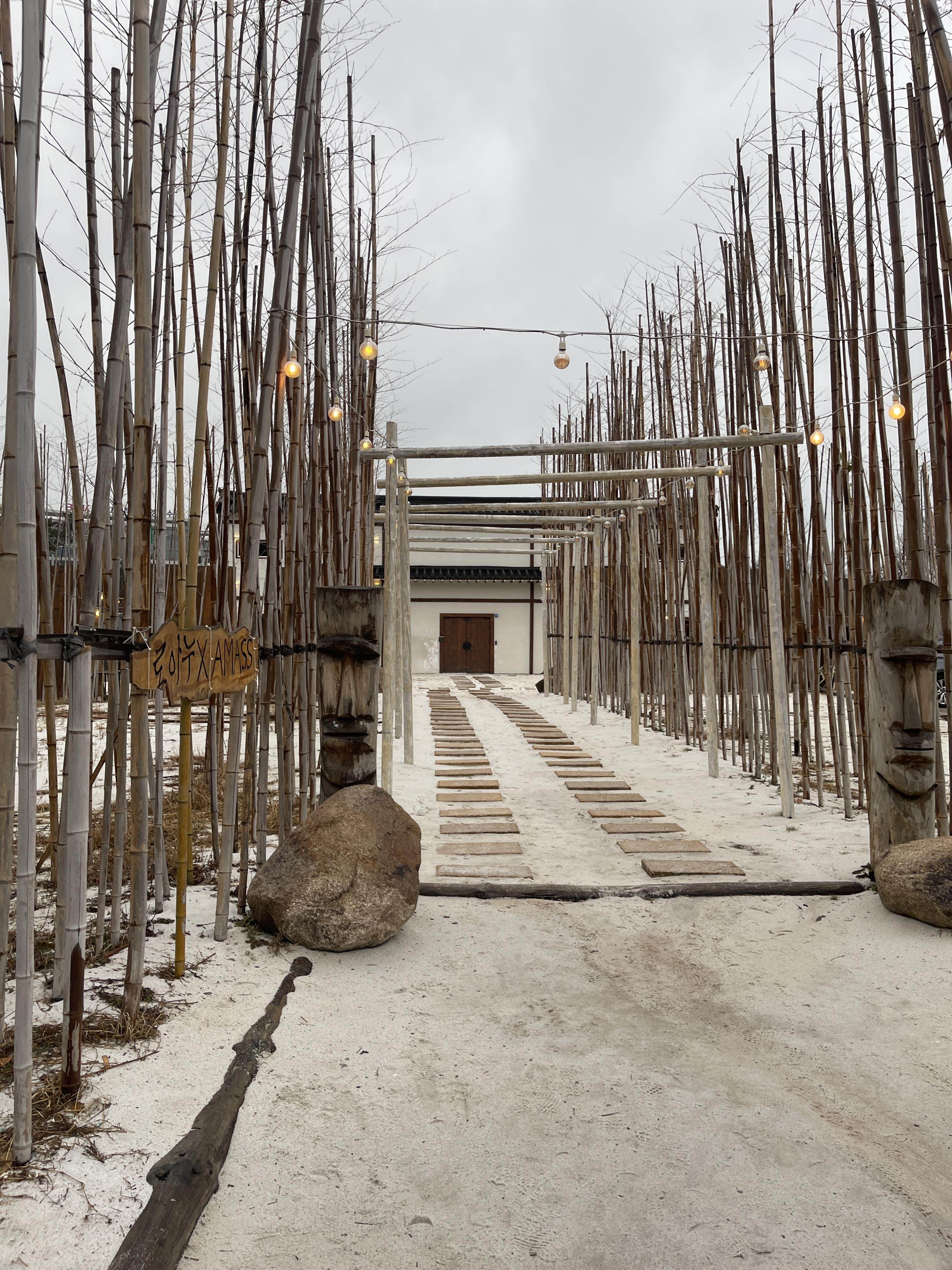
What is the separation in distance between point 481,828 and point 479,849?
35 cm

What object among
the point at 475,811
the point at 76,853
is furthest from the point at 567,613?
the point at 76,853

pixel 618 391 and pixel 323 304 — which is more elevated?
pixel 618 391

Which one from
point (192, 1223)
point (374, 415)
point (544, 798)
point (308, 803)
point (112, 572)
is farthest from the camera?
point (374, 415)

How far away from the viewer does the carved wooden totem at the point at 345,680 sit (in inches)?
107

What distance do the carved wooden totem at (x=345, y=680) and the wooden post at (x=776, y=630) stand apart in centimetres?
219

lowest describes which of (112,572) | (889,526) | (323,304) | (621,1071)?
(621,1071)

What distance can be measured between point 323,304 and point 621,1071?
2533 mm

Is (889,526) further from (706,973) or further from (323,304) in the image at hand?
(323,304)

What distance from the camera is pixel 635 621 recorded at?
252 inches

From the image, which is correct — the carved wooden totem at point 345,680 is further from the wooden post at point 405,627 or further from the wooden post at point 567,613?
the wooden post at point 567,613

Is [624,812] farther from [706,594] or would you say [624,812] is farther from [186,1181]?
[186,1181]

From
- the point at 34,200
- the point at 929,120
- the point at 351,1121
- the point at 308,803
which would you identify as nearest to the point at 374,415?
the point at 308,803

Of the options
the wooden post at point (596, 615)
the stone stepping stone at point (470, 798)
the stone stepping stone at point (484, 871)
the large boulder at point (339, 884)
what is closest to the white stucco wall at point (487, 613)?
the wooden post at point (596, 615)

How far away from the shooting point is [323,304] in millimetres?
2793
